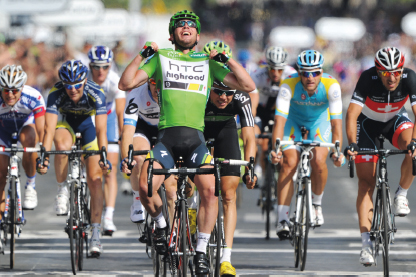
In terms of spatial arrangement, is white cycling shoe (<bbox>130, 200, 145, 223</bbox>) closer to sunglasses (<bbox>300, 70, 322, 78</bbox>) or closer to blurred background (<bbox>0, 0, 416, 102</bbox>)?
sunglasses (<bbox>300, 70, 322, 78</bbox>)

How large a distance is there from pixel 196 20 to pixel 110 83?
461 cm

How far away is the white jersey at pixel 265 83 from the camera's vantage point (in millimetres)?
14281

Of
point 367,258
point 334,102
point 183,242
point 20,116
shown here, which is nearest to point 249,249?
point 334,102

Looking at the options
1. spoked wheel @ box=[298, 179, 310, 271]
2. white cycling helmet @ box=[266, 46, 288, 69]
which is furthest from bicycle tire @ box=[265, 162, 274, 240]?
spoked wheel @ box=[298, 179, 310, 271]

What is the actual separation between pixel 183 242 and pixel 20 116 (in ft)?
14.1

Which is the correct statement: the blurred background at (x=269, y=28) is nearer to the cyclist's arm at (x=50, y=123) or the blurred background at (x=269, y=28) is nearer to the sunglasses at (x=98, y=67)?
the sunglasses at (x=98, y=67)

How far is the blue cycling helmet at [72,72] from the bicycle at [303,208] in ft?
7.92

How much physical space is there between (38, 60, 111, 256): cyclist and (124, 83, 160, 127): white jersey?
0.70m

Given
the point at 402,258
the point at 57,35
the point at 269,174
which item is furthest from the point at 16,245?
the point at 57,35

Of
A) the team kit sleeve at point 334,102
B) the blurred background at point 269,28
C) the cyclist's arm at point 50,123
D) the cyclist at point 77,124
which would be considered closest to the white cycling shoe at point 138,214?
the cyclist at point 77,124

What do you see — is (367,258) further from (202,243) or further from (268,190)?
(268,190)

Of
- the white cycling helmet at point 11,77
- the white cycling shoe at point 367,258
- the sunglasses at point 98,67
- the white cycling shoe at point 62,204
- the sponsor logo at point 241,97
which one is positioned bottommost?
the white cycling shoe at point 367,258

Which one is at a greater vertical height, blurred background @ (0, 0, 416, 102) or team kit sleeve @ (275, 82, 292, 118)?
blurred background @ (0, 0, 416, 102)

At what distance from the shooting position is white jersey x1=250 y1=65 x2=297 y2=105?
14281 mm
